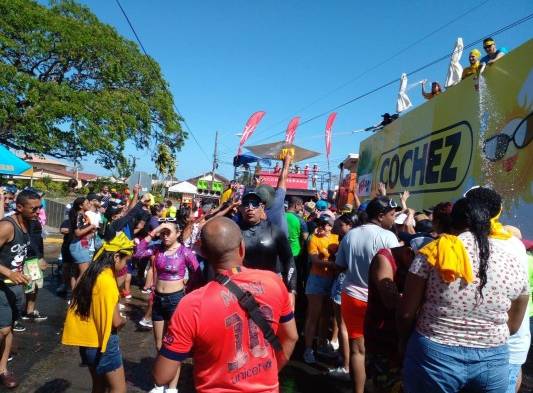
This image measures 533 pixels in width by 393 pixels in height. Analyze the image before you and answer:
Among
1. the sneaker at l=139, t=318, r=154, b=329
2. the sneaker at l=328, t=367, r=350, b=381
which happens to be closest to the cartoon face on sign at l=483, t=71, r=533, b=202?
the sneaker at l=328, t=367, r=350, b=381

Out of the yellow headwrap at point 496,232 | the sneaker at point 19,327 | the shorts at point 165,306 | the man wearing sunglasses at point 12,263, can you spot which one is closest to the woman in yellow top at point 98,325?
the man wearing sunglasses at point 12,263

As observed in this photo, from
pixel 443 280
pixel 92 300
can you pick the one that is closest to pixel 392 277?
pixel 443 280

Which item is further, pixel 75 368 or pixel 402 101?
pixel 402 101

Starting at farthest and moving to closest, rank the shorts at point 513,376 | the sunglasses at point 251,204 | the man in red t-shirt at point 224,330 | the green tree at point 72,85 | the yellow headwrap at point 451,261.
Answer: the green tree at point 72,85, the sunglasses at point 251,204, the shorts at point 513,376, the yellow headwrap at point 451,261, the man in red t-shirt at point 224,330

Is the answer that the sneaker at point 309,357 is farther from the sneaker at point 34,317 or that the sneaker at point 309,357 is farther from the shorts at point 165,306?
the sneaker at point 34,317

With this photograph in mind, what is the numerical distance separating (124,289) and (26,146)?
12.4 metres

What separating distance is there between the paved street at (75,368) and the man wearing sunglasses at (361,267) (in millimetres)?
903

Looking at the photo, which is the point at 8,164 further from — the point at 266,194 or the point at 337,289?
the point at 337,289

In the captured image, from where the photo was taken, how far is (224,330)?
1732mm

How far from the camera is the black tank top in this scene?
12.6ft

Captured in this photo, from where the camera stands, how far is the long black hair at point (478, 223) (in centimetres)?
211

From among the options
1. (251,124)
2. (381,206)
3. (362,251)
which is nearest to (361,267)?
(362,251)

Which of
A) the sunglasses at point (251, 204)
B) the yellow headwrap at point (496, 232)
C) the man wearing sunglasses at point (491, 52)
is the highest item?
the man wearing sunglasses at point (491, 52)

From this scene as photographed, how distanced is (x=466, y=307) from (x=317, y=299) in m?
3.02
